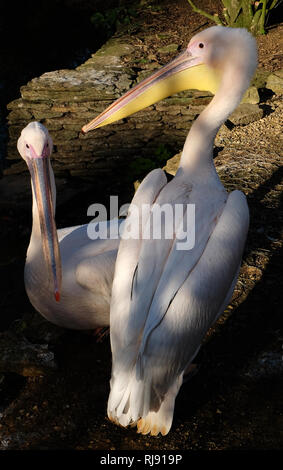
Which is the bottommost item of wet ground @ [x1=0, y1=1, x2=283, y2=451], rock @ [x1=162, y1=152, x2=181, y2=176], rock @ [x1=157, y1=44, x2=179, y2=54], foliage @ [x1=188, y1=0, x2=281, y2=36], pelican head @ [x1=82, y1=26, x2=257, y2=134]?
wet ground @ [x1=0, y1=1, x2=283, y2=451]

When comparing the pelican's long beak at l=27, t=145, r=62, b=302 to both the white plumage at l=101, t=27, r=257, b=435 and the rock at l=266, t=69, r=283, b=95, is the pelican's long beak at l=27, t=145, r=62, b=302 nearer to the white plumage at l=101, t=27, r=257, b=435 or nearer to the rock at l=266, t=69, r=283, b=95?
the white plumage at l=101, t=27, r=257, b=435

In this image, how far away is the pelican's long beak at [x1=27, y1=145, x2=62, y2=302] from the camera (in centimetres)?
275

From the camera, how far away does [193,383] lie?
2881 mm

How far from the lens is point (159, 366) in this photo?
235 cm

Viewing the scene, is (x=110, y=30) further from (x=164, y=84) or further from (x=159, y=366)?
(x=159, y=366)

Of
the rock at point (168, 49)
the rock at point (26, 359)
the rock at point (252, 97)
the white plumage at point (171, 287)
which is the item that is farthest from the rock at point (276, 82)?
the rock at point (26, 359)

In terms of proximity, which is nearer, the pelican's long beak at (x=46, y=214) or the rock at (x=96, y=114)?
the pelican's long beak at (x=46, y=214)

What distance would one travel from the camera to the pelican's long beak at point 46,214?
2.75 metres

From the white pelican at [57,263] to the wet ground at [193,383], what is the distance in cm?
24

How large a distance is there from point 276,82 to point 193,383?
4051 millimetres

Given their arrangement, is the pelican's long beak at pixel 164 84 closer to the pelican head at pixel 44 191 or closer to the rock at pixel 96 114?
the pelican head at pixel 44 191

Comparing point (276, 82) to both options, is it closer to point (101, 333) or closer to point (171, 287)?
point (101, 333)

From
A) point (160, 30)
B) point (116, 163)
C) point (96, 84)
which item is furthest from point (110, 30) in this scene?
point (116, 163)

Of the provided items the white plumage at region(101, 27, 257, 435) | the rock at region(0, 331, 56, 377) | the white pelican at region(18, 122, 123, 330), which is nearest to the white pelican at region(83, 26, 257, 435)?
the white plumage at region(101, 27, 257, 435)
